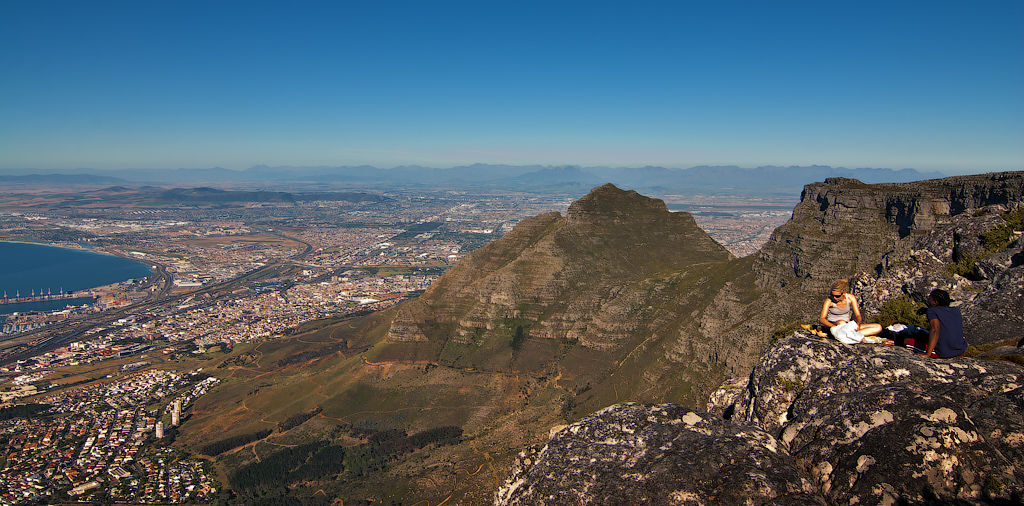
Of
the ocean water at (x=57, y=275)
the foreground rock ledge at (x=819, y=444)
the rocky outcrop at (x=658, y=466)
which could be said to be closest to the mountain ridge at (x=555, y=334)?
the rocky outcrop at (x=658, y=466)

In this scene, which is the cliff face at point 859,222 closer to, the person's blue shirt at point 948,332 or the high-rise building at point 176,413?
the person's blue shirt at point 948,332

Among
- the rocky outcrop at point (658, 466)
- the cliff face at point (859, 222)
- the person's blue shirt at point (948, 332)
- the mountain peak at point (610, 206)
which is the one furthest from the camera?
the mountain peak at point (610, 206)

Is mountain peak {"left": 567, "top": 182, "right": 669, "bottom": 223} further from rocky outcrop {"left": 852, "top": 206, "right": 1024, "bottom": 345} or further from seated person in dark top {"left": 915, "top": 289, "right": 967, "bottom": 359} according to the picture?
seated person in dark top {"left": 915, "top": 289, "right": 967, "bottom": 359}

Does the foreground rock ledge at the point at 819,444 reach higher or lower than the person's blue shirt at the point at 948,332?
lower

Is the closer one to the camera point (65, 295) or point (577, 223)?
point (577, 223)

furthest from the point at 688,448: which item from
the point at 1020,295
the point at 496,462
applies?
the point at 496,462

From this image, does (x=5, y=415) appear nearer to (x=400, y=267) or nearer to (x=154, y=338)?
(x=154, y=338)
